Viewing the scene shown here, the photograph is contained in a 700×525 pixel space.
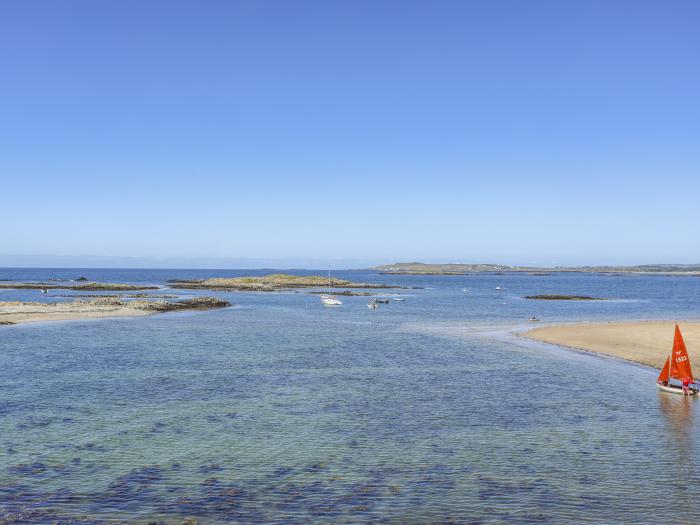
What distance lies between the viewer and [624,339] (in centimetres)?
4881

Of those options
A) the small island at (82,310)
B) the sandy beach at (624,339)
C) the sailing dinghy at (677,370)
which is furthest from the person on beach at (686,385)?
the small island at (82,310)

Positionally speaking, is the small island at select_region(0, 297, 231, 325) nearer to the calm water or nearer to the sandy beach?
the calm water

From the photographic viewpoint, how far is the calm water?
14617 millimetres

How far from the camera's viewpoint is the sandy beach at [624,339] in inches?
1572

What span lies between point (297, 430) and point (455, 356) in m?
20.7

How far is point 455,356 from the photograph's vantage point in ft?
131

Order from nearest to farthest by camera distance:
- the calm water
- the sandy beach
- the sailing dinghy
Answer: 1. the calm water
2. the sailing dinghy
3. the sandy beach

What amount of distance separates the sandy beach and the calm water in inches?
127

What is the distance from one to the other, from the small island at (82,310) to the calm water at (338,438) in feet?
78.7

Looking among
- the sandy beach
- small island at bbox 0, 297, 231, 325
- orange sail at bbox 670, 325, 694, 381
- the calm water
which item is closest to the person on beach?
orange sail at bbox 670, 325, 694, 381

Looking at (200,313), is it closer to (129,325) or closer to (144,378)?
(129,325)

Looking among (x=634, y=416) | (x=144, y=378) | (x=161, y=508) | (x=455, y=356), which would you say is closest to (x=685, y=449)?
(x=634, y=416)

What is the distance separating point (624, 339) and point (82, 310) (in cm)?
5953

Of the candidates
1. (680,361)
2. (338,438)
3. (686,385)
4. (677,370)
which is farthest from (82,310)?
(686,385)
